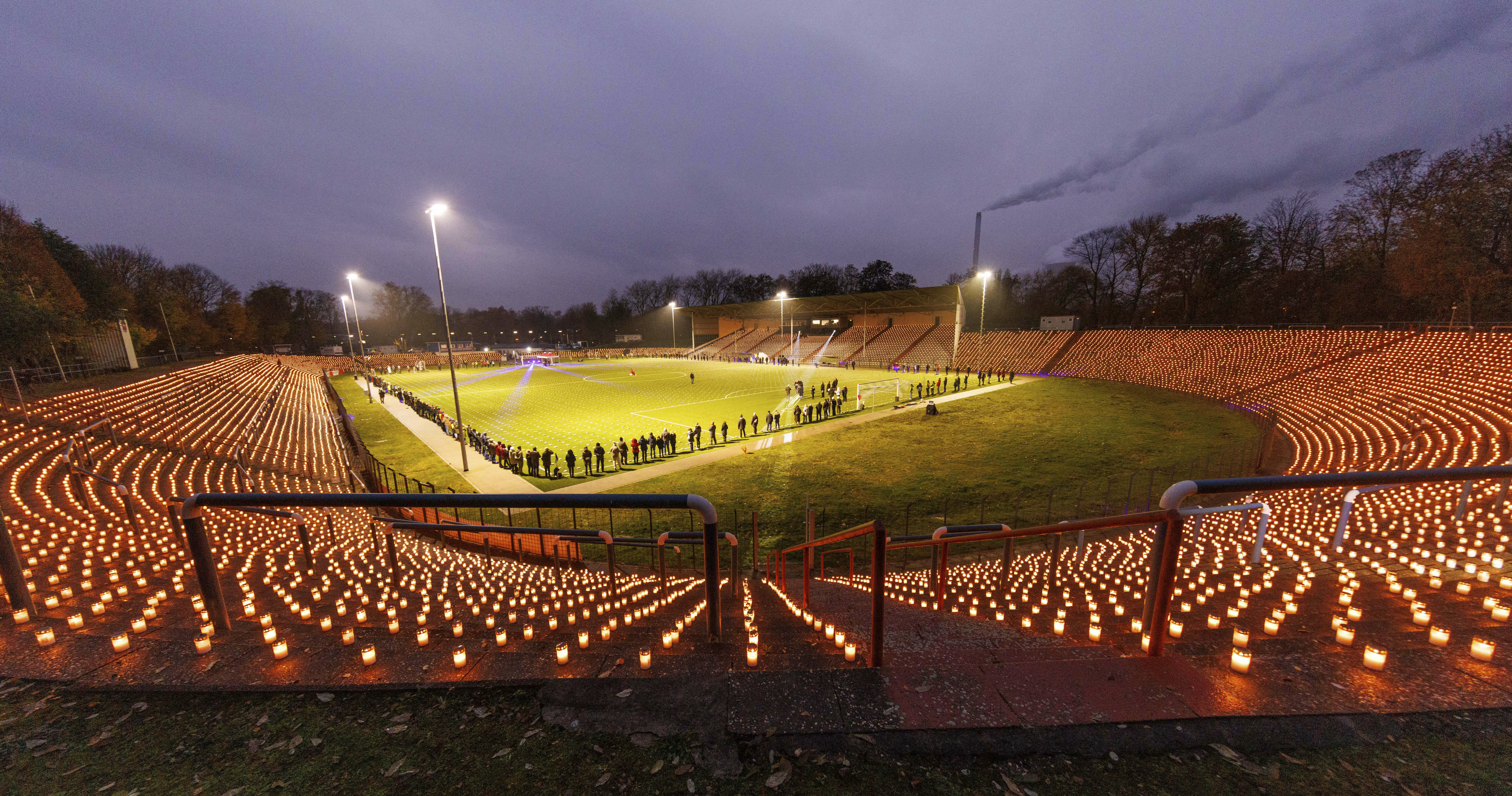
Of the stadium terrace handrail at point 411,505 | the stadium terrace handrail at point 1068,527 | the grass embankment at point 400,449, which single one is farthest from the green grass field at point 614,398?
the stadium terrace handrail at point 1068,527

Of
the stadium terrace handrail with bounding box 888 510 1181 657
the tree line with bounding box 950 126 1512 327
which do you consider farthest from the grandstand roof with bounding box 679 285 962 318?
the stadium terrace handrail with bounding box 888 510 1181 657

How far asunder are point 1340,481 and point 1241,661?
1.22m

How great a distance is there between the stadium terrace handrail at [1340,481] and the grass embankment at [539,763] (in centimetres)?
113

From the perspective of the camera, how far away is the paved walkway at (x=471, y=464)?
17.7 metres

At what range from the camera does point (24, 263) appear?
1086 inches

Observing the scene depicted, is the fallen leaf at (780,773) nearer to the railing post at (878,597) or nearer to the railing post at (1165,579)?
the railing post at (878,597)

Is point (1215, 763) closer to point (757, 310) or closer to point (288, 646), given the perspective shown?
point (288, 646)

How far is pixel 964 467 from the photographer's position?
61.7ft

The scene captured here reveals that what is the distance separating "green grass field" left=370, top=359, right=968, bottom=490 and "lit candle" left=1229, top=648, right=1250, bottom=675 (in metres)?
17.7

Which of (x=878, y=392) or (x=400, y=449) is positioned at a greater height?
(x=400, y=449)

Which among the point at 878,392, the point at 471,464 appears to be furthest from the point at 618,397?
the point at 878,392

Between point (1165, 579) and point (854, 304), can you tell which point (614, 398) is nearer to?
point (1165, 579)

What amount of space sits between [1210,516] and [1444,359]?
2509cm

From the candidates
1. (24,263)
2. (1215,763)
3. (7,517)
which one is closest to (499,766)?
(1215,763)
